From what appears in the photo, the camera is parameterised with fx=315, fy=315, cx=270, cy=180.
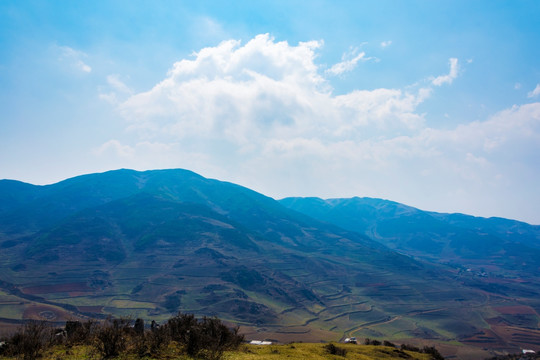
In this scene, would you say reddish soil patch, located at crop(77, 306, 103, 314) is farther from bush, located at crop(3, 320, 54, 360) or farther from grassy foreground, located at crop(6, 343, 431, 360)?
bush, located at crop(3, 320, 54, 360)

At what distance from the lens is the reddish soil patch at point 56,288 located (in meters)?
103

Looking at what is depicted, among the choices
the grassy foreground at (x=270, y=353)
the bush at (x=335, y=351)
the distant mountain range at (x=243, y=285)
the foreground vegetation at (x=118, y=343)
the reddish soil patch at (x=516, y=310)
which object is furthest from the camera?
the reddish soil patch at (x=516, y=310)

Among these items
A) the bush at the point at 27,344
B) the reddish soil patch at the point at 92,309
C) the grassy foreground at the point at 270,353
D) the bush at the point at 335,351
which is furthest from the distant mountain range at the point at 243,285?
the bush at the point at 27,344

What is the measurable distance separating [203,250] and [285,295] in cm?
5331

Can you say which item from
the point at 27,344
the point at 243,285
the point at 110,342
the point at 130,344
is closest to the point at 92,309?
the point at 243,285

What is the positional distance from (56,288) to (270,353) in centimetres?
11580

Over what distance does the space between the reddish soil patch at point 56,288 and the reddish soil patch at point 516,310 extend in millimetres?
153777

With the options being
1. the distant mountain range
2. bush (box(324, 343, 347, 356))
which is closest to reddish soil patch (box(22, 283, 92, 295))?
the distant mountain range

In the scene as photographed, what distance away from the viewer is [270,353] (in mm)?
21750

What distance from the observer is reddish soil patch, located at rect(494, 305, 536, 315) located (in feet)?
391

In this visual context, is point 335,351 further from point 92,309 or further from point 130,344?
point 92,309

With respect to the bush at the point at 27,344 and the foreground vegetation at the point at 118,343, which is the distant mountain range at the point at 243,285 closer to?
the foreground vegetation at the point at 118,343

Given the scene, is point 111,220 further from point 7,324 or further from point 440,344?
point 440,344

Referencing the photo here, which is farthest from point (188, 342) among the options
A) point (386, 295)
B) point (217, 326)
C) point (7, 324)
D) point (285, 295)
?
point (386, 295)
